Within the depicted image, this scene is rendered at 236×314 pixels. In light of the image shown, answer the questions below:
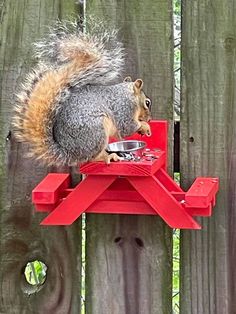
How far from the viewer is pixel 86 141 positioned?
66.5 inches

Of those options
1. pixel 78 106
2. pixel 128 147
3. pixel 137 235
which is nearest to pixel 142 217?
pixel 137 235

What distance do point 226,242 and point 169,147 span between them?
A: 262mm

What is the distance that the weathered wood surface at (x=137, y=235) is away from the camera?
192cm

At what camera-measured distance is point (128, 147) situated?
187cm

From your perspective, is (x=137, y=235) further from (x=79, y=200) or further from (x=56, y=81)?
(x=56, y=81)

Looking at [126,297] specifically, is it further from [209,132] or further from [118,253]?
[209,132]

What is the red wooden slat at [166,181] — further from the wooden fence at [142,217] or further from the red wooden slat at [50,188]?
the red wooden slat at [50,188]

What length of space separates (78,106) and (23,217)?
0.42 metres

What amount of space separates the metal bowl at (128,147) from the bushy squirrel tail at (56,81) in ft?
0.46

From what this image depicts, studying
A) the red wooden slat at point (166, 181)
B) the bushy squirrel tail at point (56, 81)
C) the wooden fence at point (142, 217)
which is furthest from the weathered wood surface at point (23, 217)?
the red wooden slat at point (166, 181)

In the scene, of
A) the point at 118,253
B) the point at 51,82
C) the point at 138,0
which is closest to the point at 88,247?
the point at 118,253

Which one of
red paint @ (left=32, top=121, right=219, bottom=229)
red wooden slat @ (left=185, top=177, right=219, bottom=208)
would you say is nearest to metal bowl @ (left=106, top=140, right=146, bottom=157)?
red paint @ (left=32, top=121, right=219, bottom=229)

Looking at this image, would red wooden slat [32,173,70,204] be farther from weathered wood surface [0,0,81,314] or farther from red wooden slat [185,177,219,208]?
red wooden slat [185,177,219,208]

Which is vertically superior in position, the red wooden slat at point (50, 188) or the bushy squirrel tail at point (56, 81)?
the bushy squirrel tail at point (56, 81)
